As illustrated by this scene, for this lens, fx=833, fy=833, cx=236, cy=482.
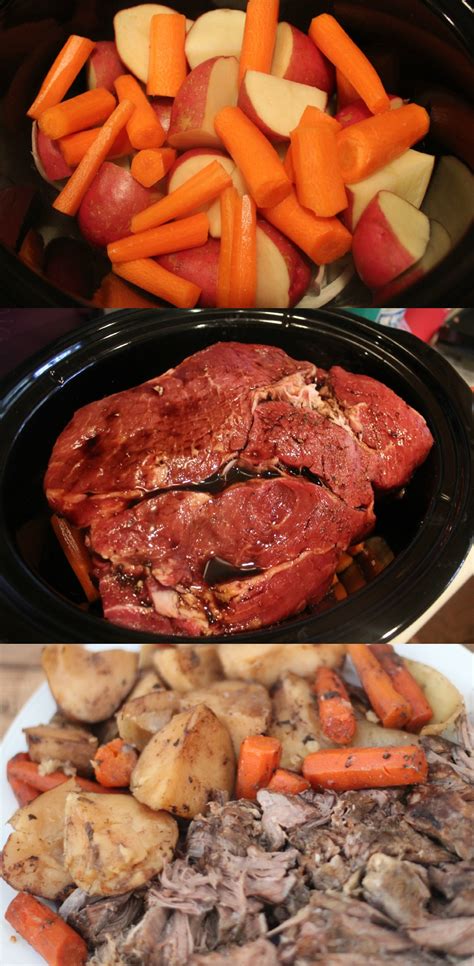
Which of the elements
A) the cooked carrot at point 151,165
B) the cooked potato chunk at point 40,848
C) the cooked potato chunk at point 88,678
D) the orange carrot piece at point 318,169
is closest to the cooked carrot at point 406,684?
the cooked potato chunk at point 88,678

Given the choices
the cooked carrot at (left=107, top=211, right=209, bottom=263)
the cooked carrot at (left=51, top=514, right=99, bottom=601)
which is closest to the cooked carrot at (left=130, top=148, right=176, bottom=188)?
the cooked carrot at (left=107, top=211, right=209, bottom=263)

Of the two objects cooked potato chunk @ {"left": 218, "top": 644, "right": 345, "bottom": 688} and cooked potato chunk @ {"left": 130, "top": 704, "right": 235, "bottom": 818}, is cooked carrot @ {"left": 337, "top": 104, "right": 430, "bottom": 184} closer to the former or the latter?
cooked potato chunk @ {"left": 218, "top": 644, "right": 345, "bottom": 688}

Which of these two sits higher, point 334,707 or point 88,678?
point 334,707

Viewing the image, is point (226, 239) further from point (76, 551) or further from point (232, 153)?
point (76, 551)

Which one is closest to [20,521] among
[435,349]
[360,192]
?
[435,349]

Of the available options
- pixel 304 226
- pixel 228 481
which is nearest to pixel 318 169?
pixel 304 226
